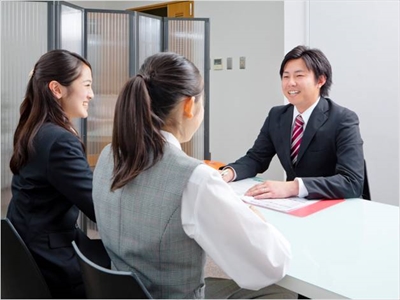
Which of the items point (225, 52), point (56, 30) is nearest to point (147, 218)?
point (56, 30)

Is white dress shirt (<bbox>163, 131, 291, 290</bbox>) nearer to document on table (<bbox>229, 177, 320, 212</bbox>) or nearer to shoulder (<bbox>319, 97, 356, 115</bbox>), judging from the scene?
document on table (<bbox>229, 177, 320, 212</bbox>)

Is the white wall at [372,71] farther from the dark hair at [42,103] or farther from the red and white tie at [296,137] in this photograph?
the dark hair at [42,103]

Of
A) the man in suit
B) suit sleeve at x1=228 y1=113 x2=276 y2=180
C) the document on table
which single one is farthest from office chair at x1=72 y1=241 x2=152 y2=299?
suit sleeve at x1=228 y1=113 x2=276 y2=180

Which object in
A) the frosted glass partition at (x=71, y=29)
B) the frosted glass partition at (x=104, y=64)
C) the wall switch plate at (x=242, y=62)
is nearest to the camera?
the frosted glass partition at (x=71, y=29)

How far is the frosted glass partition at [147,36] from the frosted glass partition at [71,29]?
470 millimetres

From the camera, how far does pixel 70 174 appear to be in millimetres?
1363

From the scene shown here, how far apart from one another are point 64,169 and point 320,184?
937 millimetres

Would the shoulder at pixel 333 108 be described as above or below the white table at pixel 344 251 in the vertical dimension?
above

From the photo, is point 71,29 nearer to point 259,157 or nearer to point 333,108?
point 259,157

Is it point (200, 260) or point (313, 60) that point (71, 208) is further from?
point (313, 60)

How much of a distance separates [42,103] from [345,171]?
1197 millimetres

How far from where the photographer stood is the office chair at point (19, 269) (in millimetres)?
1207

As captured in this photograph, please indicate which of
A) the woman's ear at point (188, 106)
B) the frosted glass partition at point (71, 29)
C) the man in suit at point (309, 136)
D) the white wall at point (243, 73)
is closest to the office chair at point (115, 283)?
the woman's ear at point (188, 106)

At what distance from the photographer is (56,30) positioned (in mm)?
2826
